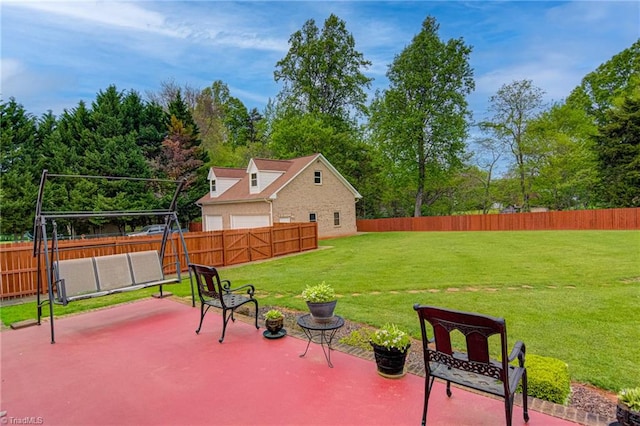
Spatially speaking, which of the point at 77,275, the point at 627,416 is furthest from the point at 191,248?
the point at 627,416

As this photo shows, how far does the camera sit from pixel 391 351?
362 centimetres

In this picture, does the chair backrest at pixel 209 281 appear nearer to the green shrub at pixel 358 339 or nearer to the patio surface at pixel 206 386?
the patio surface at pixel 206 386

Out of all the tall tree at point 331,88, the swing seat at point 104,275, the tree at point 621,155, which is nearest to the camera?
the swing seat at point 104,275

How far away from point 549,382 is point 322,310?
97.3 inches

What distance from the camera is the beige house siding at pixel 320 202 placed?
21.8m

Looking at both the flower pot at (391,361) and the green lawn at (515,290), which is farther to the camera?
the green lawn at (515,290)

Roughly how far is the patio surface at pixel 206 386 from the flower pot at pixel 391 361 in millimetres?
92

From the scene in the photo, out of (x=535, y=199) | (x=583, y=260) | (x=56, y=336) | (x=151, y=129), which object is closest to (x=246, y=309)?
(x=56, y=336)

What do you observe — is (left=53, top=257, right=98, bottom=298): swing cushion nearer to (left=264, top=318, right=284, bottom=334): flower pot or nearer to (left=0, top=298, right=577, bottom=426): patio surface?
(left=0, top=298, right=577, bottom=426): patio surface

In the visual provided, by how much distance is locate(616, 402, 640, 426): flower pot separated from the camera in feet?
7.75

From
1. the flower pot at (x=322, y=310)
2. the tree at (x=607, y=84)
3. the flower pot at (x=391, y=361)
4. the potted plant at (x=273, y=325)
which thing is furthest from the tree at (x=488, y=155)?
the flower pot at (x=391, y=361)

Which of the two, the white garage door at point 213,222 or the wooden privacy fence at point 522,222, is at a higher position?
the white garage door at point 213,222
